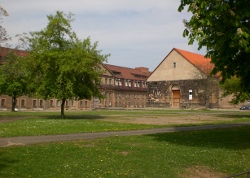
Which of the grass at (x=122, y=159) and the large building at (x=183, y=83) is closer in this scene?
the grass at (x=122, y=159)

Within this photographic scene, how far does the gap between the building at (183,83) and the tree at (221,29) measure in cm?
5710

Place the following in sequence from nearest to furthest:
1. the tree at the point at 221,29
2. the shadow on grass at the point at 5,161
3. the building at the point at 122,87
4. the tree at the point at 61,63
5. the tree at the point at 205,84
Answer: the shadow on grass at the point at 5,161 → the tree at the point at 221,29 → the tree at the point at 61,63 → the tree at the point at 205,84 → the building at the point at 122,87

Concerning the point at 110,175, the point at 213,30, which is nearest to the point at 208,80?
the point at 213,30

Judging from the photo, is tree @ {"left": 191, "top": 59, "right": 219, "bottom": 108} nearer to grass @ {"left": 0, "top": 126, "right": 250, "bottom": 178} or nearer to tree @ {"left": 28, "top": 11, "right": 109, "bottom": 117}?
tree @ {"left": 28, "top": 11, "right": 109, "bottom": 117}

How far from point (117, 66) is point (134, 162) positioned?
97571 mm

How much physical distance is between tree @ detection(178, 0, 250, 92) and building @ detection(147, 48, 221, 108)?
57.1m

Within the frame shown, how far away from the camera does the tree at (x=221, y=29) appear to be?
36.7 feet

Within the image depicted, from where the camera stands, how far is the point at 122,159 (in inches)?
413

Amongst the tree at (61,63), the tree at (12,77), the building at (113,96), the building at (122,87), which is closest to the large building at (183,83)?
the building at (113,96)

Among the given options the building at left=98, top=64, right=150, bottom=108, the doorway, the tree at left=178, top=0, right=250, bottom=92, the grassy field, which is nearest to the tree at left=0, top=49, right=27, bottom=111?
the building at left=98, top=64, right=150, bottom=108

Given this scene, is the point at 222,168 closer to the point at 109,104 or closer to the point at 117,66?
the point at 109,104

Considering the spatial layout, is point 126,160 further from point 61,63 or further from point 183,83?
point 183,83

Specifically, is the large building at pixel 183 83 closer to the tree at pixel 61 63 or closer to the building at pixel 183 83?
the building at pixel 183 83

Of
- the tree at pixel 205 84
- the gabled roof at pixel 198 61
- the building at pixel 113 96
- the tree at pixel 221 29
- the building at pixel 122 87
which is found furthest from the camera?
the building at pixel 122 87
